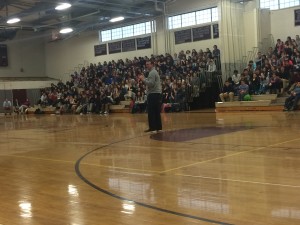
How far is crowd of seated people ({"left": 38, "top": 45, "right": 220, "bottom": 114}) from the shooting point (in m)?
19.6

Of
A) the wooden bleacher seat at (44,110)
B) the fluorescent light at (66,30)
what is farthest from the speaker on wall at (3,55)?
the fluorescent light at (66,30)

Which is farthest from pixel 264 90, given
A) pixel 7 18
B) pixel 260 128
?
pixel 7 18

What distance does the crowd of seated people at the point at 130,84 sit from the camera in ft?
64.4

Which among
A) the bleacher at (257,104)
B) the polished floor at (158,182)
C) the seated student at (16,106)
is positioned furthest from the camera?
the seated student at (16,106)

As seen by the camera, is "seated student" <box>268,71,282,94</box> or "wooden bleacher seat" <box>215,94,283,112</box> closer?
"wooden bleacher seat" <box>215,94,283,112</box>

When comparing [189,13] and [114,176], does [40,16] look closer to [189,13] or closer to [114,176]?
[189,13]

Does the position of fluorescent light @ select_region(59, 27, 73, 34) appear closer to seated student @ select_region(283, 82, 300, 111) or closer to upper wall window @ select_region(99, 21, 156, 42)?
upper wall window @ select_region(99, 21, 156, 42)

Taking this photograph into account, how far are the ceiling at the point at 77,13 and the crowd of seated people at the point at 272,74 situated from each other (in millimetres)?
8759

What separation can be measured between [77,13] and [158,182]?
2423 centimetres

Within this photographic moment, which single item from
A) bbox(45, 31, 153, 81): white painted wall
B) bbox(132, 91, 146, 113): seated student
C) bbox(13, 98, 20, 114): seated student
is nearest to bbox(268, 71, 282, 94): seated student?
bbox(132, 91, 146, 113): seated student

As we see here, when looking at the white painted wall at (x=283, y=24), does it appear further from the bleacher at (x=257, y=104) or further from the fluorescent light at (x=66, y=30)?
the fluorescent light at (x=66, y=30)

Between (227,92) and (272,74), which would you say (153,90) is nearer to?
(272,74)

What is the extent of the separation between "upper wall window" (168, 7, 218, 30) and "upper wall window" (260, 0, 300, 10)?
287 cm

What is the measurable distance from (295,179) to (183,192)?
1235 mm
